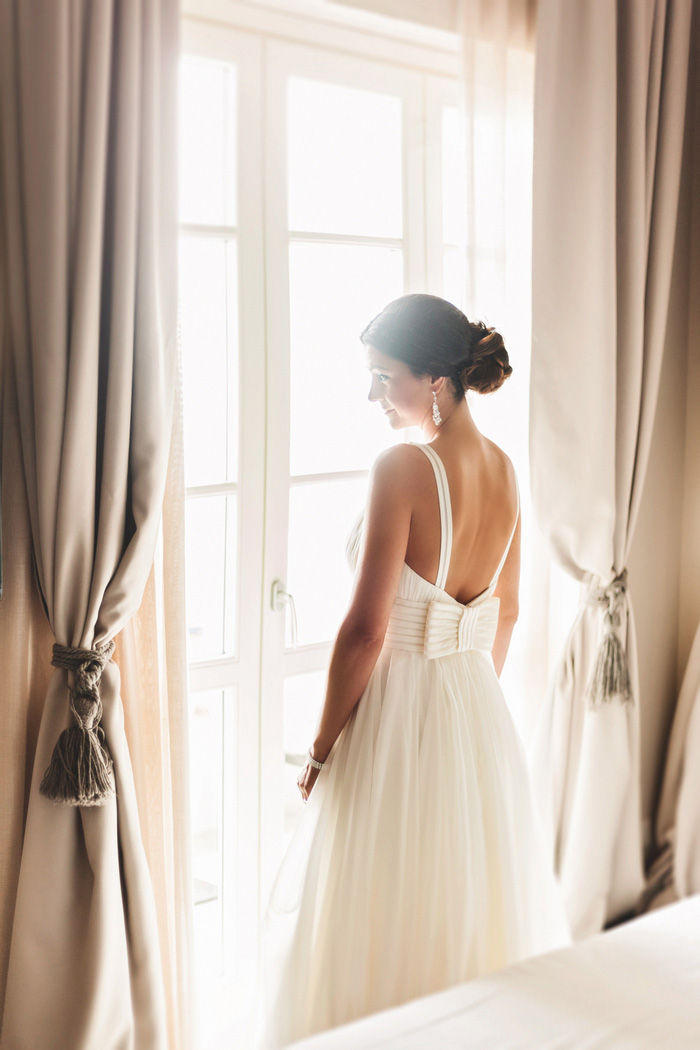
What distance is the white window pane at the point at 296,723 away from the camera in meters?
2.26

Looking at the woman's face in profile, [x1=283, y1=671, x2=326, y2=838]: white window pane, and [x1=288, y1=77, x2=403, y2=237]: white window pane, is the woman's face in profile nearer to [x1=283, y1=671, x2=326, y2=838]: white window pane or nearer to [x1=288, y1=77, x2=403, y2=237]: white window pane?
[x1=288, y1=77, x2=403, y2=237]: white window pane

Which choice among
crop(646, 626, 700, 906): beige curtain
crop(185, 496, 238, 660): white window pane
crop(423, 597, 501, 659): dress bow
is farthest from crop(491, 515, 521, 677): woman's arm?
crop(646, 626, 700, 906): beige curtain

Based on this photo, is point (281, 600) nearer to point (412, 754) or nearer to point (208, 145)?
point (412, 754)

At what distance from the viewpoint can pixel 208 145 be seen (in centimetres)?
201

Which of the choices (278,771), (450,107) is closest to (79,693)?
(278,771)

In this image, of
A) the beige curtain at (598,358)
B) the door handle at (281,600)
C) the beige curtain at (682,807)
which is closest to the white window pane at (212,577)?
the door handle at (281,600)

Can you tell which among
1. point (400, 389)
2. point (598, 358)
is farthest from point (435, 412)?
point (598, 358)

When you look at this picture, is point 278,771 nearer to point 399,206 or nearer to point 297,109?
point 399,206

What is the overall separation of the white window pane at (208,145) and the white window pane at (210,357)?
0.08 metres

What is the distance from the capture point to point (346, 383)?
89.4 inches

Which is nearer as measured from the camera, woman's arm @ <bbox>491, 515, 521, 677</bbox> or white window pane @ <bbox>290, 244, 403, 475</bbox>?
woman's arm @ <bbox>491, 515, 521, 677</bbox>

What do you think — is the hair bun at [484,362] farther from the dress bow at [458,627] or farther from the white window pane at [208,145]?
the white window pane at [208,145]

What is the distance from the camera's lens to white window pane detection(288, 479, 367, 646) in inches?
88.0

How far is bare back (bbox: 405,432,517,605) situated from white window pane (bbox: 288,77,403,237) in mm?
792
